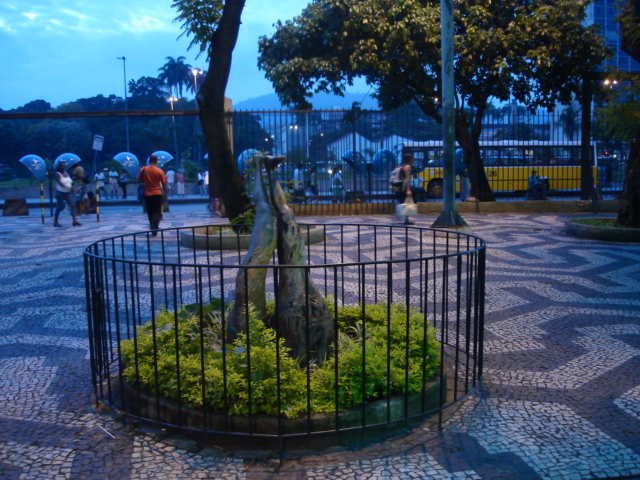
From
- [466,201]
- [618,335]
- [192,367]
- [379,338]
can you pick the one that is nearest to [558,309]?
[618,335]

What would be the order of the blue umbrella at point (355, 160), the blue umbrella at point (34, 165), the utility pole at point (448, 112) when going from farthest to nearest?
the blue umbrella at point (34, 165) → the blue umbrella at point (355, 160) → the utility pole at point (448, 112)

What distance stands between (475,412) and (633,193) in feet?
30.8

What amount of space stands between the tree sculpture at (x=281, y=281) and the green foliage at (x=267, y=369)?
0.34ft

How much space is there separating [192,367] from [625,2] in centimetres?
1335

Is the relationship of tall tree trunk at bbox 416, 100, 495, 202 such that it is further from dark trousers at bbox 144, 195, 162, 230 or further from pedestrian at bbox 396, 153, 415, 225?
dark trousers at bbox 144, 195, 162, 230

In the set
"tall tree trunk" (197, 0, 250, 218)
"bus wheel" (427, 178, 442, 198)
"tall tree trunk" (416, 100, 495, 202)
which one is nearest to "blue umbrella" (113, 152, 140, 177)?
"bus wheel" (427, 178, 442, 198)

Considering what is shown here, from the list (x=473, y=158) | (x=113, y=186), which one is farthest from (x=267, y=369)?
(x=113, y=186)

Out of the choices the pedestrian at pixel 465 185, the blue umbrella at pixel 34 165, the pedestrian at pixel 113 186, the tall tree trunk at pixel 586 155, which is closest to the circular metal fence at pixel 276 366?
the pedestrian at pixel 465 185

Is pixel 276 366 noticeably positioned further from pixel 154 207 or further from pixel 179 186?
pixel 179 186

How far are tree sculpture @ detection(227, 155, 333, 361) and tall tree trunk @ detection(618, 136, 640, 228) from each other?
9490 mm

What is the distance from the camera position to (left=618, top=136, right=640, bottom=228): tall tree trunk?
38.4 feet

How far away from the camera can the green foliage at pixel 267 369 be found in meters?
3.59

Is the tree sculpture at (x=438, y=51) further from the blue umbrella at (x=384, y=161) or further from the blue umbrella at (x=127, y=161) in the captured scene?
the blue umbrella at (x=127, y=161)

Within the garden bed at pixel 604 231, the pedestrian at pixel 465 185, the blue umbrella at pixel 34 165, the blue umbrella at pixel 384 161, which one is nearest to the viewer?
the garden bed at pixel 604 231
